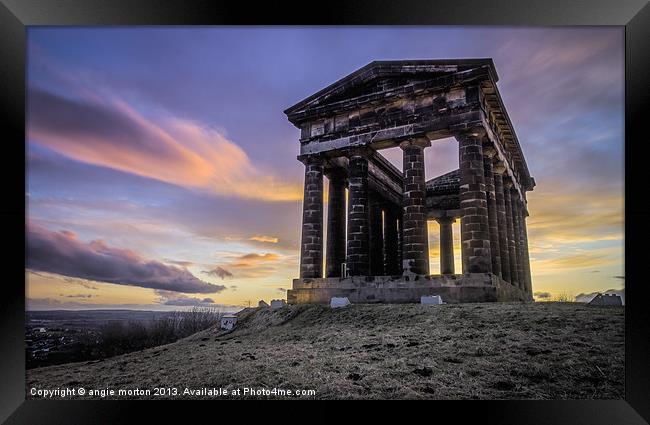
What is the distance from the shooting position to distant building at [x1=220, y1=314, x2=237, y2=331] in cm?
1880

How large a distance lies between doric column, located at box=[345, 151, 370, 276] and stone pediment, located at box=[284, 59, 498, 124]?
2.80 m

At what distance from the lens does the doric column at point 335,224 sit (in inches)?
900

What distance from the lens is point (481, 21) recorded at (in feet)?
35.9

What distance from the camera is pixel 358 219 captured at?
2117cm

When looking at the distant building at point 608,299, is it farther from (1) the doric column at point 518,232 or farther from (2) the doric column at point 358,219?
(1) the doric column at point 518,232

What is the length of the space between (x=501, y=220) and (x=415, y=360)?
14.7 metres

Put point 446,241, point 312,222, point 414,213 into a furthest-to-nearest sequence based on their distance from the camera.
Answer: point 446,241 → point 312,222 → point 414,213

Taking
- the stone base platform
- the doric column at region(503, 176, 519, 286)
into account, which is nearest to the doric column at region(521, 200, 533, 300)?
the doric column at region(503, 176, 519, 286)

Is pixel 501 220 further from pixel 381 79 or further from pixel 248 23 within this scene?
pixel 248 23

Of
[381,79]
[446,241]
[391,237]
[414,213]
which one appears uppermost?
[381,79]

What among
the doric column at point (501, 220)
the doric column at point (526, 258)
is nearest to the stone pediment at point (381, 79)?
the doric column at point (501, 220)

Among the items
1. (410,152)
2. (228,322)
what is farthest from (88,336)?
(410,152)

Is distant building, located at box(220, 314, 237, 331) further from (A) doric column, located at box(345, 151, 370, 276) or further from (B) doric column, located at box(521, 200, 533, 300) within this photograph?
(B) doric column, located at box(521, 200, 533, 300)

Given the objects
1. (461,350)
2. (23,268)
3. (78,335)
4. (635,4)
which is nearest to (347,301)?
(461,350)
